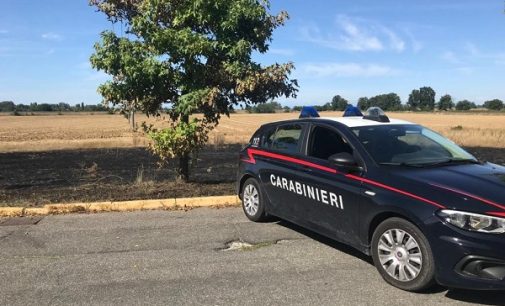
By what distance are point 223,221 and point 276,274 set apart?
250 centimetres

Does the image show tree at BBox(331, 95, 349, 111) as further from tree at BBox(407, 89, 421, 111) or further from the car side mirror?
tree at BBox(407, 89, 421, 111)

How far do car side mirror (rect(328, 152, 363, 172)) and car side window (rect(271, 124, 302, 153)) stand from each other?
111 cm

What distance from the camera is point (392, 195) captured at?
4.87m

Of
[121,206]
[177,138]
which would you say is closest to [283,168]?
[121,206]

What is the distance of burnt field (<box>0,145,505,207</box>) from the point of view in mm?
9367

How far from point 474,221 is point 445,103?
140m

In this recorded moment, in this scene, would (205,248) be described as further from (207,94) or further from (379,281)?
(207,94)

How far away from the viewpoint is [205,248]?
20.4 ft

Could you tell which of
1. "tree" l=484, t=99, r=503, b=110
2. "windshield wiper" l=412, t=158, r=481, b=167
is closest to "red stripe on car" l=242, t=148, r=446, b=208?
"windshield wiper" l=412, t=158, r=481, b=167

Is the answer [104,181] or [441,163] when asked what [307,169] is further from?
[104,181]

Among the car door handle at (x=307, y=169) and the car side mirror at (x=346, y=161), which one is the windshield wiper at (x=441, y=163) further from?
the car door handle at (x=307, y=169)

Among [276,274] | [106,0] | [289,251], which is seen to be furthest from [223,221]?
[106,0]

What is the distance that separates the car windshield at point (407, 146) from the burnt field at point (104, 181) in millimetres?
4075

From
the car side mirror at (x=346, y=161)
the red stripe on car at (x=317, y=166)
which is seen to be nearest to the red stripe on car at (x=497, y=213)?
the red stripe on car at (x=317, y=166)
